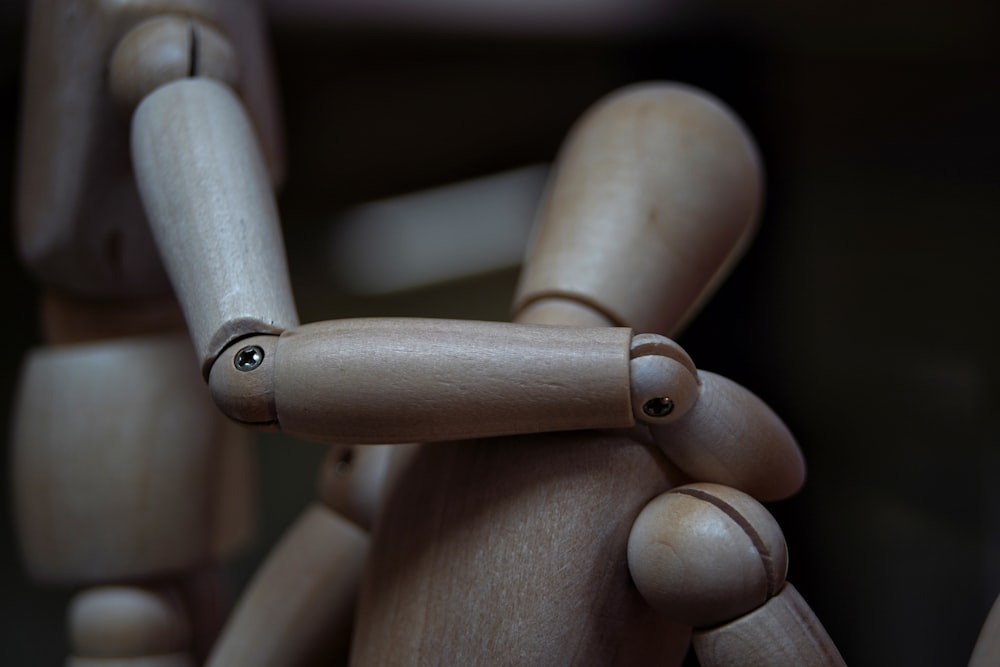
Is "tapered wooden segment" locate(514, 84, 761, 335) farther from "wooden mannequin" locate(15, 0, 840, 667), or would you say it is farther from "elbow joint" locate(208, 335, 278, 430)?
"elbow joint" locate(208, 335, 278, 430)

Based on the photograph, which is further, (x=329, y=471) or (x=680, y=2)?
(x=680, y=2)

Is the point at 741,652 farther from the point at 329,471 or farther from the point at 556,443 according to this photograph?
the point at 329,471

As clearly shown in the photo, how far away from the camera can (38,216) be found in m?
0.59

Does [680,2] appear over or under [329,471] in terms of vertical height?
over

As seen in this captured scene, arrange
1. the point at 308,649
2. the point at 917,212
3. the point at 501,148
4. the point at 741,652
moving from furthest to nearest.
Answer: the point at 501,148 → the point at 917,212 → the point at 308,649 → the point at 741,652

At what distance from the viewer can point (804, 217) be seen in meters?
0.85

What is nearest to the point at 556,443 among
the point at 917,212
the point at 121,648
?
the point at 121,648

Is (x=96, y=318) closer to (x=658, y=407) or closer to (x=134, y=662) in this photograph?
(x=134, y=662)

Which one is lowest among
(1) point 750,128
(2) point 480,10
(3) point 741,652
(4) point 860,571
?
(4) point 860,571

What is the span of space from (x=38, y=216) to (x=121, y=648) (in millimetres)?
235

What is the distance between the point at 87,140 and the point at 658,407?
340 mm

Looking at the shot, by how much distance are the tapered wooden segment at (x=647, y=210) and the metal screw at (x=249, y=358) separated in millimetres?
136

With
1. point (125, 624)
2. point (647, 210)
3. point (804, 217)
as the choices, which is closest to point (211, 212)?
point (647, 210)

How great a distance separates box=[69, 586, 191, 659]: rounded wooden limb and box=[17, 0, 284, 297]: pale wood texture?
0.17m
